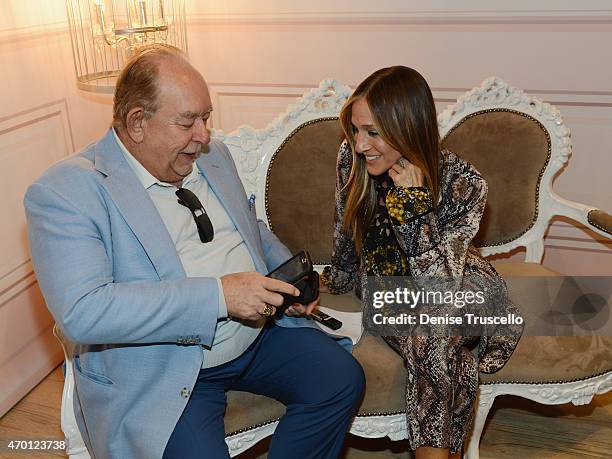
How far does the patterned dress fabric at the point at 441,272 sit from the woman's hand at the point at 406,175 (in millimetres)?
35

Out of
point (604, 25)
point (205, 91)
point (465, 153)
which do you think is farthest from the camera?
point (604, 25)

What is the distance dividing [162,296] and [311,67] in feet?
5.54

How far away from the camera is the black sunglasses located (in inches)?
75.5

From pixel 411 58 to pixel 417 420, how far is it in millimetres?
1623

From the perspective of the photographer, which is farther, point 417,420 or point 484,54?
point 484,54

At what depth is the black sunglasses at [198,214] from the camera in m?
1.92

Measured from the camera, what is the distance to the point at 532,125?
8.34 ft

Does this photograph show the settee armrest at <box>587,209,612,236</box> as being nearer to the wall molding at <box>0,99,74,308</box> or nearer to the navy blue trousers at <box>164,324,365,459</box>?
the navy blue trousers at <box>164,324,365,459</box>

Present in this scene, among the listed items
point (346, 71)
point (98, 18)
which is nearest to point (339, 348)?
point (346, 71)

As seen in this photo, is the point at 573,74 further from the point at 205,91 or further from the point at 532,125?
the point at 205,91

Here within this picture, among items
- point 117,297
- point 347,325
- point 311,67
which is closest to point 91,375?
point 117,297

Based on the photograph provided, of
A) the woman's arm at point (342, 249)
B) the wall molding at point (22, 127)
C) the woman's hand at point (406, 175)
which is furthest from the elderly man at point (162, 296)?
the wall molding at point (22, 127)

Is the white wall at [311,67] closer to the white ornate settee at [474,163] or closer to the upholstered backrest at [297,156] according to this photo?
the white ornate settee at [474,163]

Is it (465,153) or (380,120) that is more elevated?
(380,120)
